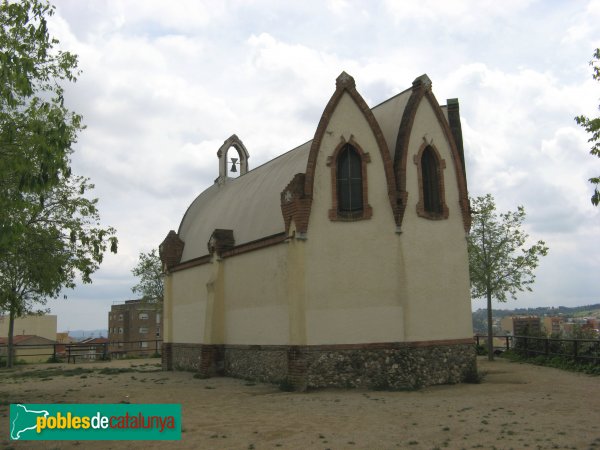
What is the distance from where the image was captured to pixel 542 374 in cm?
1977

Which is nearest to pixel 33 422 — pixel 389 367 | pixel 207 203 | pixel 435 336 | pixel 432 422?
pixel 432 422

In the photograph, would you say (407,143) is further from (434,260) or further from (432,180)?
(434,260)

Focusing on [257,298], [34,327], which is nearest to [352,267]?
[257,298]

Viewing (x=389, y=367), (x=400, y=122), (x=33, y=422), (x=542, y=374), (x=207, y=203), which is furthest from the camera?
(x=207, y=203)

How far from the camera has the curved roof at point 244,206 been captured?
68.0 feet

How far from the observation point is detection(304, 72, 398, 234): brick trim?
17.4 meters

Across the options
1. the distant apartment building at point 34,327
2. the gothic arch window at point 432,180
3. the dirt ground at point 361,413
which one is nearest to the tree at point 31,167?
the dirt ground at point 361,413

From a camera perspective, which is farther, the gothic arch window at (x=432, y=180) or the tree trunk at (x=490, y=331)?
the tree trunk at (x=490, y=331)

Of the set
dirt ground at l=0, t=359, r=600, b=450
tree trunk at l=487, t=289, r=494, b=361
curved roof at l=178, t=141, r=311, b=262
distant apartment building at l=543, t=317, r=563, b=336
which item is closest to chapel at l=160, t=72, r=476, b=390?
curved roof at l=178, t=141, r=311, b=262

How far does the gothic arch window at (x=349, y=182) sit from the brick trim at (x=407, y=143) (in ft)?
3.35

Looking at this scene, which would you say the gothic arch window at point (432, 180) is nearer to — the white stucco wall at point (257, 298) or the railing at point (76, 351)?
the white stucco wall at point (257, 298)

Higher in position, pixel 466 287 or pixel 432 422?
pixel 466 287

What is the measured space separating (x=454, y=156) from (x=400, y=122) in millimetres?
2342

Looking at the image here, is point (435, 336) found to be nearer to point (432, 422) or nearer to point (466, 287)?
point (466, 287)
